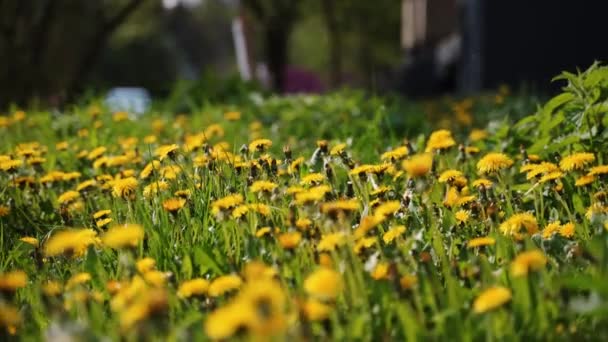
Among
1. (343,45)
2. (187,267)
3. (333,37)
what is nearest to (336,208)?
(187,267)

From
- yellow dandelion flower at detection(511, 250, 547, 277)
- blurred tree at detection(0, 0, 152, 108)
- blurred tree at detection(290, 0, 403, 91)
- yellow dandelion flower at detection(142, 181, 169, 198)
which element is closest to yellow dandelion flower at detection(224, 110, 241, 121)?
yellow dandelion flower at detection(142, 181, 169, 198)

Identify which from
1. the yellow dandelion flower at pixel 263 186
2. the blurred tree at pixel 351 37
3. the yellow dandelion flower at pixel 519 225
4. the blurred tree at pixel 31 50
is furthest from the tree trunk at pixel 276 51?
the yellow dandelion flower at pixel 519 225

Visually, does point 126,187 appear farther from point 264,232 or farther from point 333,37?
point 333,37

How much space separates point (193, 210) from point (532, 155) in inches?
51.8

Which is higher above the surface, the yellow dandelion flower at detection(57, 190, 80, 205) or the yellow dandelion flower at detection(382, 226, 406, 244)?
the yellow dandelion flower at detection(57, 190, 80, 205)

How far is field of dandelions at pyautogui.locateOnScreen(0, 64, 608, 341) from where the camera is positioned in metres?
1.46

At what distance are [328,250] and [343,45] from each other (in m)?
26.1

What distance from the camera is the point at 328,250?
1897 millimetres

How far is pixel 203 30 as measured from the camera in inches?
2522

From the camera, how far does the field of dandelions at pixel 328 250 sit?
4.79 feet

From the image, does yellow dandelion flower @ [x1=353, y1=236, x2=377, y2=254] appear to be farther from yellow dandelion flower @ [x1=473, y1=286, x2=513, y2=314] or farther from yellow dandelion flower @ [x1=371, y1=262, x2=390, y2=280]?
yellow dandelion flower @ [x1=473, y1=286, x2=513, y2=314]

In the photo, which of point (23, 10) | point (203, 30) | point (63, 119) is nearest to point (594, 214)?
point (63, 119)

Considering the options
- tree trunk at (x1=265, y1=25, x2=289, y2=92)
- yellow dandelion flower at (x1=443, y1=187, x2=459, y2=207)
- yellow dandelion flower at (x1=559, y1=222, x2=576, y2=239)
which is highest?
tree trunk at (x1=265, y1=25, x2=289, y2=92)

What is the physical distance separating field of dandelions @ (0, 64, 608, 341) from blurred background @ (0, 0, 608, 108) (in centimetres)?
240
